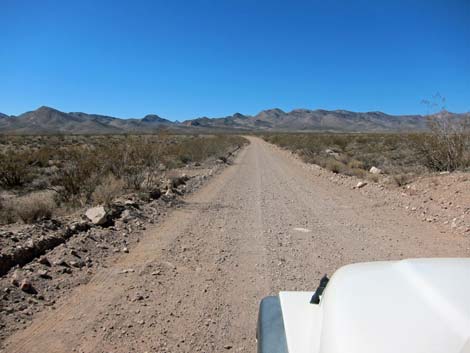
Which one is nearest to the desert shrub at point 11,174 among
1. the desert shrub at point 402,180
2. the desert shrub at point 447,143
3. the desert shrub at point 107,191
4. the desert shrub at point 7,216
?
the desert shrub at point 107,191

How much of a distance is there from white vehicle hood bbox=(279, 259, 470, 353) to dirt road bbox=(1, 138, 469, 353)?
207 centimetres

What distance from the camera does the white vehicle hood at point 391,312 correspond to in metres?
1.42

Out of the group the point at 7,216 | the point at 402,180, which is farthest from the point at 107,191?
the point at 402,180

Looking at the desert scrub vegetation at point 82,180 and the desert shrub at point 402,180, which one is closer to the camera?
the desert scrub vegetation at point 82,180

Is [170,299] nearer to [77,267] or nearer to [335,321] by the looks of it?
[77,267]

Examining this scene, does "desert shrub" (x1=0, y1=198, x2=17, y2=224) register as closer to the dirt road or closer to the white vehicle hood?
the dirt road

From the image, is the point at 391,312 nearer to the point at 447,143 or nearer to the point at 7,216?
the point at 7,216

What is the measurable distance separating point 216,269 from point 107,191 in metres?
5.60

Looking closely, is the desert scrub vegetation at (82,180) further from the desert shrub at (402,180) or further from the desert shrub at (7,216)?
the desert shrub at (402,180)

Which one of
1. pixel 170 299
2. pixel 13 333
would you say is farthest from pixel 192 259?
pixel 13 333

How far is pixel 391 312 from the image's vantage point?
1582mm

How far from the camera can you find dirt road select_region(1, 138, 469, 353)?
157 inches

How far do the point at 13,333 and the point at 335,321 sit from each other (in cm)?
375

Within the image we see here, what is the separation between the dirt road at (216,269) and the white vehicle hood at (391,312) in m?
2.07
